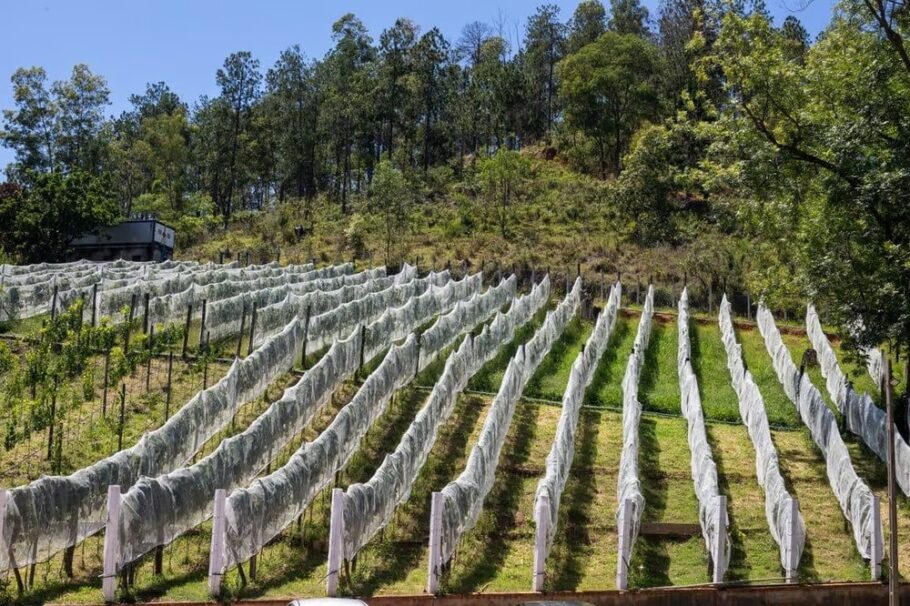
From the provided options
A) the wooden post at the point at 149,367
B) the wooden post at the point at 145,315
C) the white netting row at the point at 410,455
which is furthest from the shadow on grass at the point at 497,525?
the wooden post at the point at 145,315

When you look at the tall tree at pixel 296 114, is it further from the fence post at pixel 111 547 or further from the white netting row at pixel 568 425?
the fence post at pixel 111 547

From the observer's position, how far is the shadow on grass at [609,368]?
26.0 m

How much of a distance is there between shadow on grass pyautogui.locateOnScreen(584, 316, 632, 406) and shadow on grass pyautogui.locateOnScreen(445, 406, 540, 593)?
127 inches

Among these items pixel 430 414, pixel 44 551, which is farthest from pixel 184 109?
pixel 44 551

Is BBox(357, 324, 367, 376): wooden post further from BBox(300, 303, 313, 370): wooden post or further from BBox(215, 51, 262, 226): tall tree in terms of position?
BBox(215, 51, 262, 226): tall tree

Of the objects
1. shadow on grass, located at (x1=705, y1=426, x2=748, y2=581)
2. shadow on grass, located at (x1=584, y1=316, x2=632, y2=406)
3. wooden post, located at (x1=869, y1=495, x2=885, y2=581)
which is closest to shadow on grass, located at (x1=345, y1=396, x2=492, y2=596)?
shadow on grass, located at (x1=584, y1=316, x2=632, y2=406)

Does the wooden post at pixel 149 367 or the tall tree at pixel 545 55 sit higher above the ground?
the tall tree at pixel 545 55

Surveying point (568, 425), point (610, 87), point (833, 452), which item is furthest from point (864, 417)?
point (610, 87)

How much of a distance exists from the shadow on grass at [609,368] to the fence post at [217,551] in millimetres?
13523

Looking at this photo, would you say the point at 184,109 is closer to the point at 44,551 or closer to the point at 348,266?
the point at 348,266

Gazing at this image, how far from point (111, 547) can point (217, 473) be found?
11.0 feet

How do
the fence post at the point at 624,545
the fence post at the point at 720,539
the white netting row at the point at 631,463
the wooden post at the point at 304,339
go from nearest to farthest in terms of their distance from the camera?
the fence post at the point at 624,545 → the fence post at the point at 720,539 → the white netting row at the point at 631,463 → the wooden post at the point at 304,339

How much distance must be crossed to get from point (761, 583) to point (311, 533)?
6.72 meters

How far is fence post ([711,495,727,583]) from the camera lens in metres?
14.8
